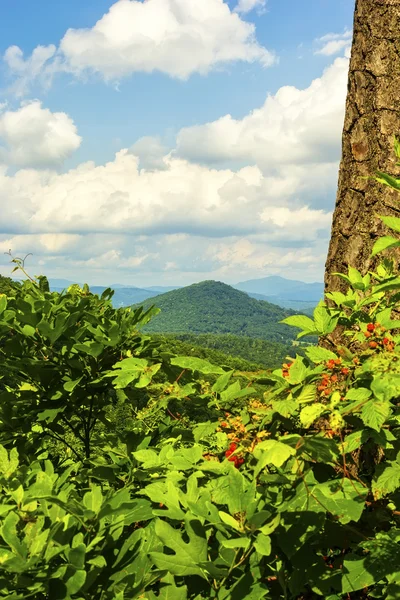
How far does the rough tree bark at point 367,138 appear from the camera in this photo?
427 cm

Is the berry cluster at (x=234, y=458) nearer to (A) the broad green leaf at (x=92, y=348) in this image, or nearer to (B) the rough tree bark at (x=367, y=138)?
(A) the broad green leaf at (x=92, y=348)

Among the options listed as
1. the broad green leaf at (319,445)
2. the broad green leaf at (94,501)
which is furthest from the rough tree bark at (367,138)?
→ the broad green leaf at (94,501)

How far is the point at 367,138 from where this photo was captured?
441cm

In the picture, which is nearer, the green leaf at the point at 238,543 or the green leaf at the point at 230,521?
the green leaf at the point at 238,543

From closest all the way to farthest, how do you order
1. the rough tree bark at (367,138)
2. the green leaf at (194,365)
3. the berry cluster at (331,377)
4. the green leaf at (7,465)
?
the berry cluster at (331,377) → the green leaf at (7,465) → the green leaf at (194,365) → the rough tree bark at (367,138)

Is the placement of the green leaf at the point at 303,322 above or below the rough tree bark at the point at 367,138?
below

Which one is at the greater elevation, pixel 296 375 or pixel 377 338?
pixel 377 338

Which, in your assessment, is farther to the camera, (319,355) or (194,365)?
(194,365)

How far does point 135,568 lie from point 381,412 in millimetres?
1129

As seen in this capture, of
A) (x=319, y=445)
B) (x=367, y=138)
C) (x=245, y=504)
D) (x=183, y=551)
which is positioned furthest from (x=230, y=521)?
(x=367, y=138)

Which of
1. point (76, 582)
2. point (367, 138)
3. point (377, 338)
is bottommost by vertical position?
point (76, 582)

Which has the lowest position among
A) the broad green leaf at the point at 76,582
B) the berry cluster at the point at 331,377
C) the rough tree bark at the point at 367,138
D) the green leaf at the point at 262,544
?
the broad green leaf at the point at 76,582

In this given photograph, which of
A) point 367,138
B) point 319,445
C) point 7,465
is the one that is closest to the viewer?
point 319,445

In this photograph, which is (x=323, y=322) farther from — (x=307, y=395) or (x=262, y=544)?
(x=262, y=544)
